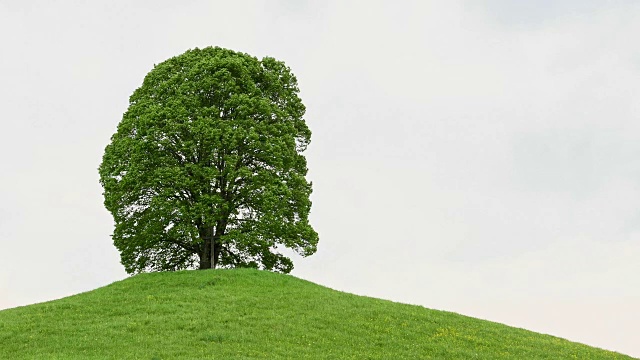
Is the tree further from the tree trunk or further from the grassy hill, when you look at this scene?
the grassy hill

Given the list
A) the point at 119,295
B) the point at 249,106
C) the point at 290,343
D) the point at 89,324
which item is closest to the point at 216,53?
the point at 249,106

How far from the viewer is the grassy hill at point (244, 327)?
2542 cm

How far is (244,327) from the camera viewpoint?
28.0 meters

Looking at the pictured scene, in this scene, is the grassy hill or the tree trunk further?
the tree trunk

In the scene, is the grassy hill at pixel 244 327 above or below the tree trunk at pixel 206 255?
below

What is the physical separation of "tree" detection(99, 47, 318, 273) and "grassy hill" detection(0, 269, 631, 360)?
401cm

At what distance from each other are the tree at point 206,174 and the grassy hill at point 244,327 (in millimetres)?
4013

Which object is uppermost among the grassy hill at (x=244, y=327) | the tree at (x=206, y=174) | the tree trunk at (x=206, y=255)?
the tree at (x=206, y=174)

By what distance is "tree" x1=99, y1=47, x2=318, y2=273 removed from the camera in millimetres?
40344

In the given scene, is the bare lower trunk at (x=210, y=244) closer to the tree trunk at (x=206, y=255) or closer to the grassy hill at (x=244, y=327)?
the tree trunk at (x=206, y=255)

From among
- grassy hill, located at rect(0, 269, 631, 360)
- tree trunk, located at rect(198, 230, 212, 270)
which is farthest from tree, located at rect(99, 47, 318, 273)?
grassy hill, located at rect(0, 269, 631, 360)

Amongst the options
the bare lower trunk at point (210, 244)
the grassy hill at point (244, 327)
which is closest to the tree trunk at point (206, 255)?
the bare lower trunk at point (210, 244)

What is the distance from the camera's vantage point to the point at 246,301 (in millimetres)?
32562

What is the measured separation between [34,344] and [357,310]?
15.8 m
